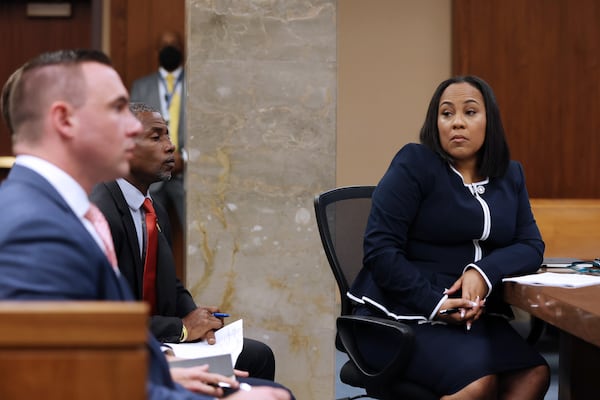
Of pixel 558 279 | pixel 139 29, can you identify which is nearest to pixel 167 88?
pixel 139 29

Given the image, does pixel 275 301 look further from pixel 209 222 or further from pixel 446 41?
pixel 446 41

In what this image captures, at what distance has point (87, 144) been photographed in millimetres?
1495

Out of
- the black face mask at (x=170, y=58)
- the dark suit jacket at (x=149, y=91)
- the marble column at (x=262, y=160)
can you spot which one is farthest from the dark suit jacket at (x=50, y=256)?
the black face mask at (x=170, y=58)

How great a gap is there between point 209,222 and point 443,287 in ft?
4.65

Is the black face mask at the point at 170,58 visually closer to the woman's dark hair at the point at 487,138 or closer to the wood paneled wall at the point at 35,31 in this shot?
the wood paneled wall at the point at 35,31

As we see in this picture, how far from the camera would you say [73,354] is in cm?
105

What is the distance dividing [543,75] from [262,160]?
3.30 meters

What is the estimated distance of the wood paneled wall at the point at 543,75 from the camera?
6.36 metres

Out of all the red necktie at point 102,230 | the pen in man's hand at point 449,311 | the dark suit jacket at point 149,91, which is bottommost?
the pen in man's hand at point 449,311

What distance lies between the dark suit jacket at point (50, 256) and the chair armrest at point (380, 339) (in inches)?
46.7

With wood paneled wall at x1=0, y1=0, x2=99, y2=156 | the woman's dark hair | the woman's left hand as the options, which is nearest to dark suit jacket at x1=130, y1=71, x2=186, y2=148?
wood paneled wall at x1=0, y1=0, x2=99, y2=156

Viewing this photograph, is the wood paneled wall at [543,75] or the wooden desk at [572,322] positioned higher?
the wood paneled wall at [543,75]

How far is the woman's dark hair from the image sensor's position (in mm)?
2871

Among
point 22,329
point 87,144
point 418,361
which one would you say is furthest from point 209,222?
point 22,329
